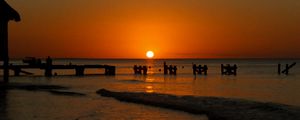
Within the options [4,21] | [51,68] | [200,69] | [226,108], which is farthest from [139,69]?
[226,108]

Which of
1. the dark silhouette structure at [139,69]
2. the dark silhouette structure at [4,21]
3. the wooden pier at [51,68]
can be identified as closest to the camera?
the dark silhouette structure at [4,21]

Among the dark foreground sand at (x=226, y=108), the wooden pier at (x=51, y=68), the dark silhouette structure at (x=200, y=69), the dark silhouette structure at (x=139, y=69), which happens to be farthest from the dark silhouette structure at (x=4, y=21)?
the dark silhouette structure at (x=200, y=69)

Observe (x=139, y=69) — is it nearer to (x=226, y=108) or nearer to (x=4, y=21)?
(x=4, y=21)

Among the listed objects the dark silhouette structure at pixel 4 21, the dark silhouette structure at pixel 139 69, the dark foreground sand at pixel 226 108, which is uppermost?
the dark silhouette structure at pixel 4 21

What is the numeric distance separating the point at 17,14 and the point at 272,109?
21.7 metres

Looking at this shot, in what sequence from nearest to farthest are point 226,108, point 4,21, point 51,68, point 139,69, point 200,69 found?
point 226,108 < point 4,21 < point 51,68 < point 200,69 < point 139,69

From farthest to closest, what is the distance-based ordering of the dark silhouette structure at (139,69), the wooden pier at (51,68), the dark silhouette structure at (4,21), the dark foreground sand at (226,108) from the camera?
the dark silhouette structure at (139,69), the wooden pier at (51,68), the dark silhouette structure at (4,21), the dark foreground sand at (226,108)

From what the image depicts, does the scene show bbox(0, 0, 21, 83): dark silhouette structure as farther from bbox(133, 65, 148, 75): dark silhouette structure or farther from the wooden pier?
bbox(133, 65, 148, 75): dark silhouette structure

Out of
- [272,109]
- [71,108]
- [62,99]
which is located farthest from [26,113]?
[272,109]

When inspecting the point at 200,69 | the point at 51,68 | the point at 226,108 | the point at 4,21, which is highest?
the point at 4,21

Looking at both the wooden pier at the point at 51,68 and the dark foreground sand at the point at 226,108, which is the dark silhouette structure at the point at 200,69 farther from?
the dark foreground sand at the point at 226,108

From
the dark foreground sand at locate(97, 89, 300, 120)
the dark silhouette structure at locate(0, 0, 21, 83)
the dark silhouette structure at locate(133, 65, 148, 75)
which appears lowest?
the dark foreground sand at locate(97, 89, 300, 120)

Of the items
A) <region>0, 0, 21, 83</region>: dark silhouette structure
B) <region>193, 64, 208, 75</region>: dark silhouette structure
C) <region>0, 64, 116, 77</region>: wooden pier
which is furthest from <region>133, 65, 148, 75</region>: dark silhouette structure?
<region>0, 0, 21, 83</region>: dark silhouette structure

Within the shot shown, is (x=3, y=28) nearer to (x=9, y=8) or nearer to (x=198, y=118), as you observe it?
(x=9, y=8)
